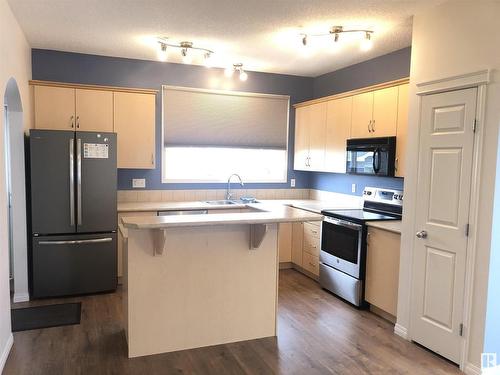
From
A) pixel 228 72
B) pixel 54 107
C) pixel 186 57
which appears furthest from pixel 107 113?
pixel 228 72

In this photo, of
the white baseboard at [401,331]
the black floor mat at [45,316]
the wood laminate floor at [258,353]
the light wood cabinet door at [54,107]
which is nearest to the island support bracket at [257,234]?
the wood laminate floor at [258,353]

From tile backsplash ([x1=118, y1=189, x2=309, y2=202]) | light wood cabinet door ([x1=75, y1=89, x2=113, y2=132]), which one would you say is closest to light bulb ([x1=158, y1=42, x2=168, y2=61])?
light wood cabinet door ([x1=75, y1=89, x2=113, y2=132])

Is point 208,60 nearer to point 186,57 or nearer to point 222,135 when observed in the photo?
point 186,57

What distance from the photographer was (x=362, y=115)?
14.3 feet

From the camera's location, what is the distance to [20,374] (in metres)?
2.69

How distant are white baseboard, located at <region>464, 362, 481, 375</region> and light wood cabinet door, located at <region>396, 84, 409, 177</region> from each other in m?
1.68

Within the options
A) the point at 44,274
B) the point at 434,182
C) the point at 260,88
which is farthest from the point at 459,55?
the point at 44,274

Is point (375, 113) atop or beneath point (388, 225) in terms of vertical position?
atop

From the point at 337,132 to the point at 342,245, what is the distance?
142cm

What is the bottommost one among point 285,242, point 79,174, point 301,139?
point 285,242

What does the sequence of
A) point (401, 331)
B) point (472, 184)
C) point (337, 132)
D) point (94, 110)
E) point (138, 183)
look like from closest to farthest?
point (472, 184), point (401, 331), point (94, 110), point (337, 132), point (138, 183)

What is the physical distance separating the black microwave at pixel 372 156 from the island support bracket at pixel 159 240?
2.26 meters

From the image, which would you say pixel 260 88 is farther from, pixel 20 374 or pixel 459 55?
pixel 20 374

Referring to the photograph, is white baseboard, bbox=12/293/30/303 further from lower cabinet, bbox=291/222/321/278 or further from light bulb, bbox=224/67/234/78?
light bulb, bbox=224/67/234/78
